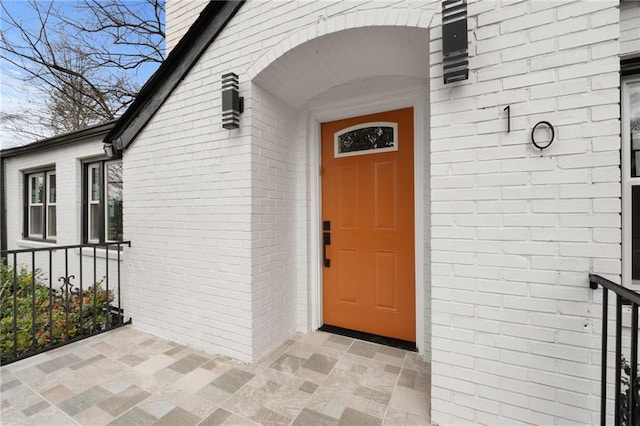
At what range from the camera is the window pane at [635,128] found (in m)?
1.59

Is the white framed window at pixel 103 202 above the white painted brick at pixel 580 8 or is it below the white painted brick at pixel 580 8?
below

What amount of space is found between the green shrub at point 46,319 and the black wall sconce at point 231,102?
223 cm

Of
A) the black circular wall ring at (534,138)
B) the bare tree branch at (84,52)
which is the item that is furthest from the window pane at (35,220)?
the black circular wall ring at (534,138)

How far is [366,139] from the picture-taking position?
2.75 metres

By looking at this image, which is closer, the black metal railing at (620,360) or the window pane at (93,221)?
the black metal railing at (620,360)

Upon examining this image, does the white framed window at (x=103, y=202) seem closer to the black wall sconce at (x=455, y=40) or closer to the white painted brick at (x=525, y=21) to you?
the black wall sconce at (x=455, y=40)

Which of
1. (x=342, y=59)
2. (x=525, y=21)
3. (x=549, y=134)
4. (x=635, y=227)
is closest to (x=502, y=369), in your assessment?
(x=635, y=227)

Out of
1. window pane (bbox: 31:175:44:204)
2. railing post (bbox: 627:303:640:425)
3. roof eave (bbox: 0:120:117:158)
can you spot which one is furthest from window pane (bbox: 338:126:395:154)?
window pane (bbox: 31:175:44:204)

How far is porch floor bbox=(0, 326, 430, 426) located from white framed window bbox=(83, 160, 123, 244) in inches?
Result: 71.4

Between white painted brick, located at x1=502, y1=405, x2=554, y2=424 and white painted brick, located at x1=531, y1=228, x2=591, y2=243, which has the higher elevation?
white painted brick, located at x1=531, y1=228, x2=591, y2=243

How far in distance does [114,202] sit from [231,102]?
291cm

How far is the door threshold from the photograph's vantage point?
8.22 ft

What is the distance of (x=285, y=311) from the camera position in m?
2.72

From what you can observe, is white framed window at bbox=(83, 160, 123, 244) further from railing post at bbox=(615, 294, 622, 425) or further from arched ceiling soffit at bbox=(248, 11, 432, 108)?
railing post at bbox=(615, 294, 622, 425)
